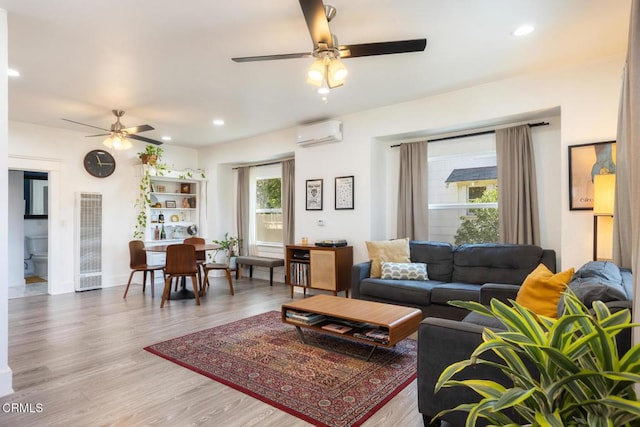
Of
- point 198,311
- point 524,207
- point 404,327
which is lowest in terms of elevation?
point 198,311

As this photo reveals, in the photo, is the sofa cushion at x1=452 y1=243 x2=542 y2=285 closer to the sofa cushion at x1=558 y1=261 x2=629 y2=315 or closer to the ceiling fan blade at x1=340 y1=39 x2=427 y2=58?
the sofa cushion at x1=558 y1=261 x2=629 y2=315

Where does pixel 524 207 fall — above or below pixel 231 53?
below

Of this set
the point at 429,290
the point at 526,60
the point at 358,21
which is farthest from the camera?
the point at 429,290

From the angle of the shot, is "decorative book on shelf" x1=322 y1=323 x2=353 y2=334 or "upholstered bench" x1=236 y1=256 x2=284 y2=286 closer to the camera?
"decorative book on shelf" x1=322 y1=323 x2=353 y2=334

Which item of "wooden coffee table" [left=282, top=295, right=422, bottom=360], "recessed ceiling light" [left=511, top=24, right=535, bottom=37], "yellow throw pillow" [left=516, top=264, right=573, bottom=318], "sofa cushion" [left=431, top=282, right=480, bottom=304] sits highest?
"recessed ceiling light" [left=511, top=24, right=535, bottom=37]

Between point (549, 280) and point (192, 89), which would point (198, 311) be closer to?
point (192, 89)

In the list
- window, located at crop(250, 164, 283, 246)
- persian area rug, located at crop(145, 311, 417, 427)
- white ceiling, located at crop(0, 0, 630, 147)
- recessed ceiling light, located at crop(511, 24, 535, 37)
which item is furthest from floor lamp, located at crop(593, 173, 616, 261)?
window, located at crop(250, 164, 283, 246)

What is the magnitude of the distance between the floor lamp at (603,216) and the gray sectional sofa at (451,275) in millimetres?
548

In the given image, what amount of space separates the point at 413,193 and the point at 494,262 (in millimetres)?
1393

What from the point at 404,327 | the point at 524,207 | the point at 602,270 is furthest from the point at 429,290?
the point at 602,270

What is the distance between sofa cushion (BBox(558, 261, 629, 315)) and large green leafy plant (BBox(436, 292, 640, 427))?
0.74m

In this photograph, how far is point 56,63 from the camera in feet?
10.9

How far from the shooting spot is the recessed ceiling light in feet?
8.89

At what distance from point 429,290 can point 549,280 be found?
5.31 ft
